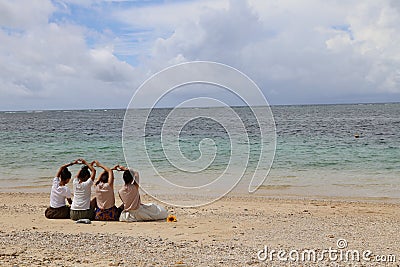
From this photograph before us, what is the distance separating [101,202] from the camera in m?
10.7

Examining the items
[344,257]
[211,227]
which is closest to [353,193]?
[211,227]

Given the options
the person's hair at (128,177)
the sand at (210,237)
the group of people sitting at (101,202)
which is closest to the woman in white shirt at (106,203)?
the group of people sitting at (101,202)

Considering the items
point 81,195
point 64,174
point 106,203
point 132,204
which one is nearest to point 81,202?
point 81,195

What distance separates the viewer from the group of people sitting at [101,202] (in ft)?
34.4

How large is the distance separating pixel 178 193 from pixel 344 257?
9.58 metres

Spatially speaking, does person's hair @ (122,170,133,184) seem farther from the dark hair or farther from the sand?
the dark hair

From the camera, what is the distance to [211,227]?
983 cm

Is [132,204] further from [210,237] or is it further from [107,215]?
[210,237]

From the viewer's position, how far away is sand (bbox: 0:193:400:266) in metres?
7.02

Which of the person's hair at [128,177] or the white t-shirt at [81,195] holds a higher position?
the person's hair at [128,177]

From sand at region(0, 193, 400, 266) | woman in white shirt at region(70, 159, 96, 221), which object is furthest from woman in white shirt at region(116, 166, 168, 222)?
woman in white shirt at region(70, 159, 96, 221)

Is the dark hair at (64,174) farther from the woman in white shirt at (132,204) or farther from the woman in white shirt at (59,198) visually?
the woman in white shirt at (132,204)

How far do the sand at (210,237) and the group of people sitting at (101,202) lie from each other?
0.35m

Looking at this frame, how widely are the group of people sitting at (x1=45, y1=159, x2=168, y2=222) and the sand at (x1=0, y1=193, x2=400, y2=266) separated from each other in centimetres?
35
